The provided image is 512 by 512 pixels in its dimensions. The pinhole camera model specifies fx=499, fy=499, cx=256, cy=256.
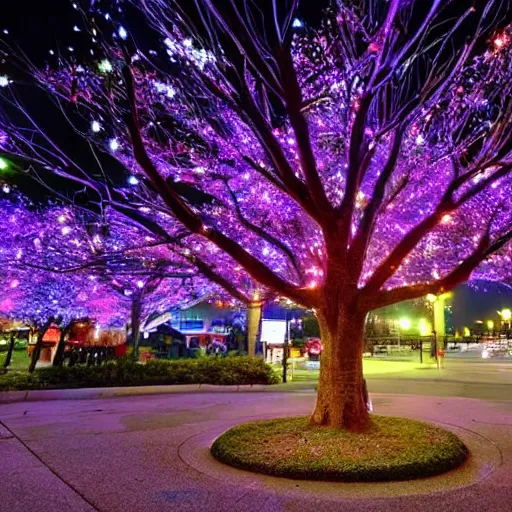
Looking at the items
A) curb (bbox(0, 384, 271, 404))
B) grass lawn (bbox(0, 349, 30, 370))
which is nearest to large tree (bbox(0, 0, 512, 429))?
curb (bbox(0, 384, 271, 404))

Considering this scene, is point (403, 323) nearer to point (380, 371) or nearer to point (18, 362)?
point (380, 371)

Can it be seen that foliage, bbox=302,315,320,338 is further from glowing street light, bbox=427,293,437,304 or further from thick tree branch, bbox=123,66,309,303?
thick tree branch, bbox=123,66,309,303

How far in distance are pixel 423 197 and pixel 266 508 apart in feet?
35.8

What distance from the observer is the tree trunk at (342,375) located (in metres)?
7.23

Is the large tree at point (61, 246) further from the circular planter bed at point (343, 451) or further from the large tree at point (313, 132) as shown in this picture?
the circular planter bed at point (343, 451)

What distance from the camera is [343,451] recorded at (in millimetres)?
6246

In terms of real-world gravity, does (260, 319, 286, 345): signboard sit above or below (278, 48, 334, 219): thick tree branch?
below

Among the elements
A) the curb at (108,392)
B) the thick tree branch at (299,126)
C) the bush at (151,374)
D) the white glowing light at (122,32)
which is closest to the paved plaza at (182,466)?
the curb at (108,392)

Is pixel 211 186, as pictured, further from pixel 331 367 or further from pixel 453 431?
pixel 453 431

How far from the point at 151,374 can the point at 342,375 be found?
30.7 ft

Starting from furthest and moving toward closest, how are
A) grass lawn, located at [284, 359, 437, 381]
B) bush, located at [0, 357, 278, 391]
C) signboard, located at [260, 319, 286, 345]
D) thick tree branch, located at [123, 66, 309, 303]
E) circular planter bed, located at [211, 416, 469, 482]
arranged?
grass lawn, located at [284, 359, 437, 381], signboard, located at [260, 319, 286, 345], bush, located at [0, 357, 278, 391], thick tree branch, located at [123, 66, 309, 303], circular planter bed, located at [211, 416, 469, 482]

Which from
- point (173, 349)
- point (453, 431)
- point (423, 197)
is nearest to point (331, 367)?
point (453, 431)

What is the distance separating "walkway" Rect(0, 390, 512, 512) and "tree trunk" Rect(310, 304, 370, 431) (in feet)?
5.49

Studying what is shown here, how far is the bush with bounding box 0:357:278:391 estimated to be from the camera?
13977 millimetres
